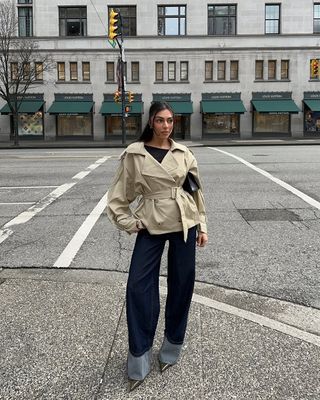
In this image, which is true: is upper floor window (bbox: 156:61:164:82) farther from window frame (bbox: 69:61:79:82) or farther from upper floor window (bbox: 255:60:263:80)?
upper floor window (bbox: 255:60:263:80)

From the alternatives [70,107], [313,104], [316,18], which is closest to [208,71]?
[313,104]

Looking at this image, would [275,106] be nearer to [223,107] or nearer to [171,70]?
[223,107]

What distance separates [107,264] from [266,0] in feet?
118

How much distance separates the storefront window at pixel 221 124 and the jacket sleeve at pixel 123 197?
3446 centimetres

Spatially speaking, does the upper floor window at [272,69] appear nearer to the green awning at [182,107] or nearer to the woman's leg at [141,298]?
the green awning at [182,107]

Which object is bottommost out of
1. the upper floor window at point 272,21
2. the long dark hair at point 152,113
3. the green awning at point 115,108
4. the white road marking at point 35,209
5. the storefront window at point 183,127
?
the white road marking at point 35,209

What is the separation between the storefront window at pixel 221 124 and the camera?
121 ft

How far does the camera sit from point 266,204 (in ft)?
31.4

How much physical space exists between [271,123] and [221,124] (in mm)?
4038

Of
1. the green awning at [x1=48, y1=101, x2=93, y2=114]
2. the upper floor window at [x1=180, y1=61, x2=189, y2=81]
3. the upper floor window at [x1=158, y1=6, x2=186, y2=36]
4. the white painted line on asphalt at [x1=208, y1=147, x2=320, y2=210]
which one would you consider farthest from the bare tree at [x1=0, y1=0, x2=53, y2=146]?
the white painted line on asphalt at [x1=208, y1=147, x2=320, y2=210]

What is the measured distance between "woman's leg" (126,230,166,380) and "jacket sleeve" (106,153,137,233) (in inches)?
4.8

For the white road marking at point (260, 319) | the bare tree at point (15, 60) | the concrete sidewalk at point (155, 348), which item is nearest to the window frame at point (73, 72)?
the bare tree at point (15, 60)

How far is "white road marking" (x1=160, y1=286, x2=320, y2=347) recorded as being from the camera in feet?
12.3

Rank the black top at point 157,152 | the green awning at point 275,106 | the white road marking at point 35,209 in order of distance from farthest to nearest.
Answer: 1. the green awning at point 275,106
2. the white road marking at point 35,209
3. the black top at point 157,152
